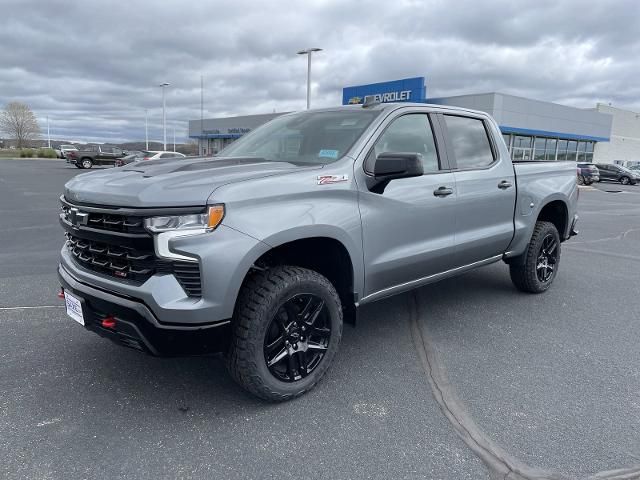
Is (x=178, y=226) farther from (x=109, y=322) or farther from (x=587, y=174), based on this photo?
(x=587, y=174)

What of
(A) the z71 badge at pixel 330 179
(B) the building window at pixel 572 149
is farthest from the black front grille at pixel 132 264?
(B) the building window at pixel 572 149

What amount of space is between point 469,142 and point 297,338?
100 inches

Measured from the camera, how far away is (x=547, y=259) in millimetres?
5340

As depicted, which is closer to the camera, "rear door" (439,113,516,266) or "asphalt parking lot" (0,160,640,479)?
"asphalt parking lot" (0,160,640,479)

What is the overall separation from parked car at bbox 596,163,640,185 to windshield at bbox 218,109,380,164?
35.9m

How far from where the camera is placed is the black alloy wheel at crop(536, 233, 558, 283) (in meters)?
5.23

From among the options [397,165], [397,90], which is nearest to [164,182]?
[397,165]

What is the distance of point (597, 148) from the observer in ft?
157

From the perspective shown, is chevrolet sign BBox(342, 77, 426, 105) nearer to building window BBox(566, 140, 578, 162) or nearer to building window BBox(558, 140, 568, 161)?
building window BBox(558, 140, 568, 161)

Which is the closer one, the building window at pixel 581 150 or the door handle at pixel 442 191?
the door handle at pixel 442 191

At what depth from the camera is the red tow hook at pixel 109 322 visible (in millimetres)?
2619

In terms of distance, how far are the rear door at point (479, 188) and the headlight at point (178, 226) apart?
2248 mm

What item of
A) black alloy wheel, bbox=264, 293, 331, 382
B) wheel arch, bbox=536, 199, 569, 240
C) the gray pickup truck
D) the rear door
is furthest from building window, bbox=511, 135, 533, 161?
black alloy wheel, bbox=264, 293, 331, 382

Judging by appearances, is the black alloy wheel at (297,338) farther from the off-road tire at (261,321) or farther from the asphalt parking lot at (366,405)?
the asphalt parking lot at (366,405)
